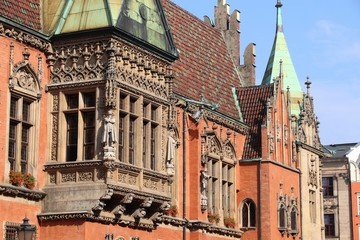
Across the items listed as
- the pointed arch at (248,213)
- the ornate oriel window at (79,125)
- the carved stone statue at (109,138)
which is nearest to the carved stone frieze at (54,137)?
the ornate oriel window at (79,125)

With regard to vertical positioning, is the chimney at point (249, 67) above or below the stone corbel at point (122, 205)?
above

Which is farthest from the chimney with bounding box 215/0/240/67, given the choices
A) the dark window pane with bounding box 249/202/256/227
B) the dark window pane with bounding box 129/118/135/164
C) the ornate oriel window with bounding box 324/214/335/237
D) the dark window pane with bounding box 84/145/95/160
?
the ornate oriel window with bounding box 324/214/335/237

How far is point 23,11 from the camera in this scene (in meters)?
29.3

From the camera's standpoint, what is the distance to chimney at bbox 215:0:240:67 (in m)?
48.3

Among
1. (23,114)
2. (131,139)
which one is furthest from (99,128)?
(23,114)

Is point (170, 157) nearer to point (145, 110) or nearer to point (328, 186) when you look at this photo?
point (145, 110)

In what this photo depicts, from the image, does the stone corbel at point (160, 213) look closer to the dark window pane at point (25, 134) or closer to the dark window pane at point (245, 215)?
the dark window pane at point (25, 134)

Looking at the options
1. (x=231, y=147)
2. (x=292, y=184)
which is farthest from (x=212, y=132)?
(x=292, y=184)

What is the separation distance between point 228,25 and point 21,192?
77.7 feet

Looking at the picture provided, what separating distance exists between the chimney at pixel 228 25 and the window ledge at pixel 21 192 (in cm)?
2197

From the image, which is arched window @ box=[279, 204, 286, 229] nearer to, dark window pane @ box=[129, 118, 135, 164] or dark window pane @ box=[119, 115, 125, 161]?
dark window pane @ box=[129, 118, 135, 164]

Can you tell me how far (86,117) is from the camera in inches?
1160

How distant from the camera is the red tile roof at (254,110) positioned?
42812 mm

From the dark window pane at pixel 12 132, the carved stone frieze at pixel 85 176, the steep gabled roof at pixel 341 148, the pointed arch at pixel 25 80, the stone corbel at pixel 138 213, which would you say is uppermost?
the steep gabled roof at pixel 341 148
